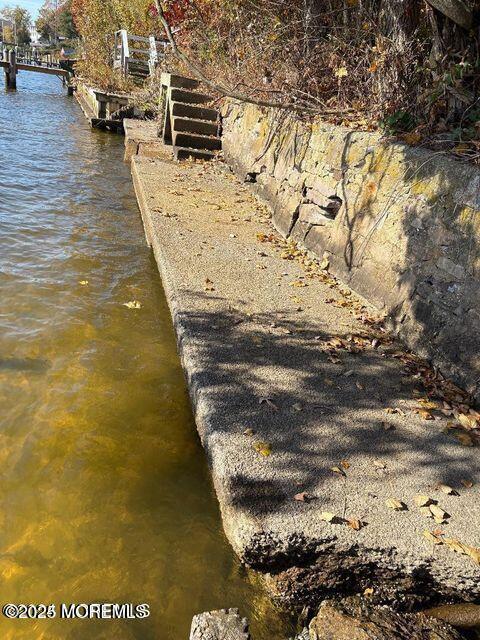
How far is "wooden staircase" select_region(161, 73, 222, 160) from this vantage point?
34.2ft

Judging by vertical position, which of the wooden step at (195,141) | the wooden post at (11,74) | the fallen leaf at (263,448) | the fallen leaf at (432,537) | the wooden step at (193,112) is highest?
the wooden post at (11,74)

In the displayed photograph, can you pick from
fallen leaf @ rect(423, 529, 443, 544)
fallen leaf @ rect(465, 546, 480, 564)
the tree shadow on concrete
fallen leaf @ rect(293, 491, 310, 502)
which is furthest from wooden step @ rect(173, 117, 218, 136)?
fallen leaf @ rect(465, 546, 480, 564)

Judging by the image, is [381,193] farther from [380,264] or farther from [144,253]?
[144,253]

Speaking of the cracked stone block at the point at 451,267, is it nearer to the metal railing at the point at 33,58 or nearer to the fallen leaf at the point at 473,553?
the fallen leaf at the point at 473,553

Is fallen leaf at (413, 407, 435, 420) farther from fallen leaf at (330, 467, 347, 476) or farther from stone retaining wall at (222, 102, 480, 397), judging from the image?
fallen leaf at (330, 467, 347, 476)

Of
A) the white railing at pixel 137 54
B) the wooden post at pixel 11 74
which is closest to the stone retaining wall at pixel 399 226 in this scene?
the white railing at pixel 137 54

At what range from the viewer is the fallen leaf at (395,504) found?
8.25ft

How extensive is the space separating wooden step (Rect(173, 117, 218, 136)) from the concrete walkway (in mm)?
6403

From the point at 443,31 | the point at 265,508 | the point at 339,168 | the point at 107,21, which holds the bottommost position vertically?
the point at 265,508

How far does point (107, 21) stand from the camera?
22.2 metres

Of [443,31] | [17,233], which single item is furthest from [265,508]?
[17,233]

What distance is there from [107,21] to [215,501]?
82.5 ft

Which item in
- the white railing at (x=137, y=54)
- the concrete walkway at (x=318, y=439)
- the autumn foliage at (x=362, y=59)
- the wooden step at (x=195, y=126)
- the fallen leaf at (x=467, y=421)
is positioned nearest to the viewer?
the concrete walkway at (x=318, y=439)

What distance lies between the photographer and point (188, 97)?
11.3m
